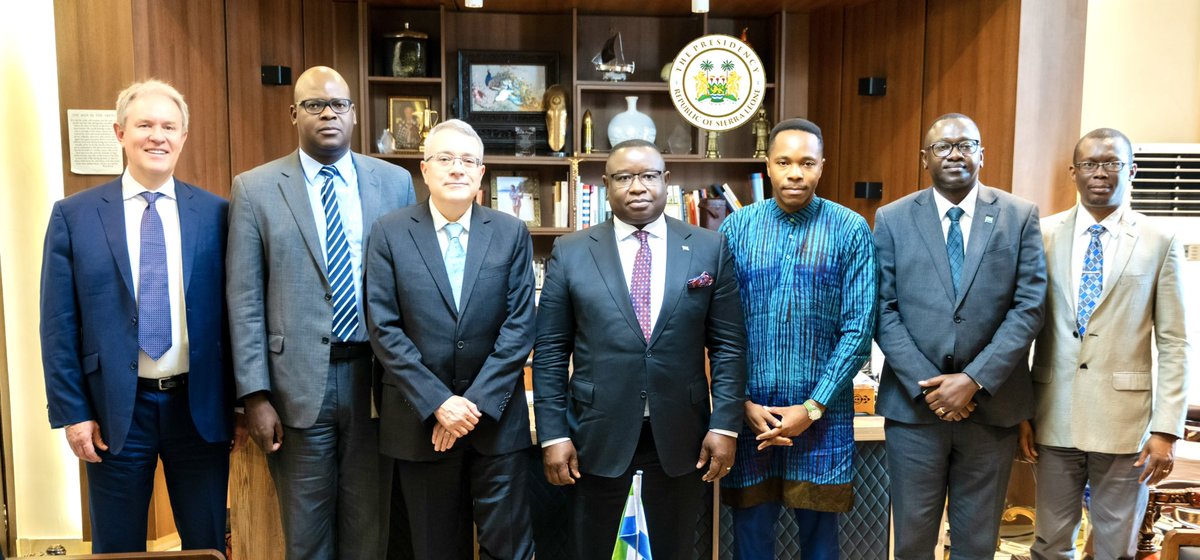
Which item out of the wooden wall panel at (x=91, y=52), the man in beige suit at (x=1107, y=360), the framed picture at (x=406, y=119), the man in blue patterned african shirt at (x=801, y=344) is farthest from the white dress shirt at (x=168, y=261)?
the framed picture at (x=406, y=119)

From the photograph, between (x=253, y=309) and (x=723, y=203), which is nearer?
(x=253, y=309)

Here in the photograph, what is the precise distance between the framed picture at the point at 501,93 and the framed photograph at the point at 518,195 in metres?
0.18

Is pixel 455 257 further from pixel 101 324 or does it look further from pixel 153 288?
pixel 101 324

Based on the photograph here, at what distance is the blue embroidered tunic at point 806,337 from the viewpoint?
7.81 feet

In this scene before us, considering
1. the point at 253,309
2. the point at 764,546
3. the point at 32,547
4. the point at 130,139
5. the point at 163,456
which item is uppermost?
the point at 130,139

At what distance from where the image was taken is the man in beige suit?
249cm

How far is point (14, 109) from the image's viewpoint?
3361 millimetres

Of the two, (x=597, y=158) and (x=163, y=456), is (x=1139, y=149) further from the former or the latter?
(x=163, y=456)

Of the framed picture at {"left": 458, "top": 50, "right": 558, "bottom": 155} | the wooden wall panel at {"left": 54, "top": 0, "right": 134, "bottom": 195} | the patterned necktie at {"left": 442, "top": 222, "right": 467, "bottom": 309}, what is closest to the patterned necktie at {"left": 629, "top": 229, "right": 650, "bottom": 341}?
the patterned necktie at {"left": 442, "top": 222, "right": 467, "bottom": 309}

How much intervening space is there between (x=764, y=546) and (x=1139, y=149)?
10.3 ft

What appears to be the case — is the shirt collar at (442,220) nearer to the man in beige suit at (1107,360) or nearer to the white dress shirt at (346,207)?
the white dress shirt at (346,207)

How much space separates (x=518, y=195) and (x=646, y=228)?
124 inches

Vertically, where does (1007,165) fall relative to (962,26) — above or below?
below

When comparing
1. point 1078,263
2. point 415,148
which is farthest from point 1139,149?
point 415,148
